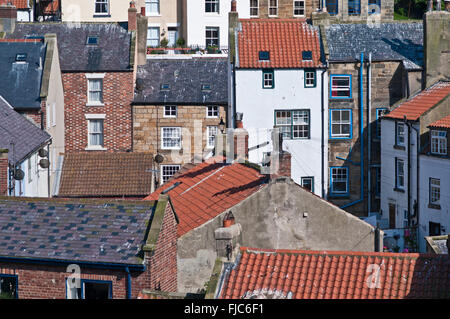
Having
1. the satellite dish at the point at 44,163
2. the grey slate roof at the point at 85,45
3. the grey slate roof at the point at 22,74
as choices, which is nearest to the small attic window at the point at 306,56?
the grey slate roof at the point at 85,45

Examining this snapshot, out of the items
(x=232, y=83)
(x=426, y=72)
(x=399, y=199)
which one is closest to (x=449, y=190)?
(x=399, y=199)

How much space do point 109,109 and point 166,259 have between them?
107 feet

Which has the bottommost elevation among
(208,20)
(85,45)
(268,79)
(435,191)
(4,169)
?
(435,191)

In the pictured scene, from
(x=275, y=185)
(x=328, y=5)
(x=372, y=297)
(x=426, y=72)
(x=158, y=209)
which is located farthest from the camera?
(x=328, y=5)

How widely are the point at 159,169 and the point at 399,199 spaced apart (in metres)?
13.6

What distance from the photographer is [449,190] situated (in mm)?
48406

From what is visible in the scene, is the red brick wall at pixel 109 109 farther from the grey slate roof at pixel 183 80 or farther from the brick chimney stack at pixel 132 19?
the brick chimney stack at pixel 132 19

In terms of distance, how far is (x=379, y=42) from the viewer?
58.2 meters

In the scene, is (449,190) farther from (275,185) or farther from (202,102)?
(275,185)

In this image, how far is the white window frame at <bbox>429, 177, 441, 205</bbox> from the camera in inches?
1947

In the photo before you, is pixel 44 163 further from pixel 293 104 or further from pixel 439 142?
pixel 439 142

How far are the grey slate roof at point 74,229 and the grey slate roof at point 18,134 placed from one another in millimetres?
14224

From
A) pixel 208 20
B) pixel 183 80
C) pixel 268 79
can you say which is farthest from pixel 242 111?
pixel 208 20

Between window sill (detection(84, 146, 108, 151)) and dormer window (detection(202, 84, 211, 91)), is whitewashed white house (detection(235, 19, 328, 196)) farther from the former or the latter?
window sill (detection(84, 146, 108, 151))
